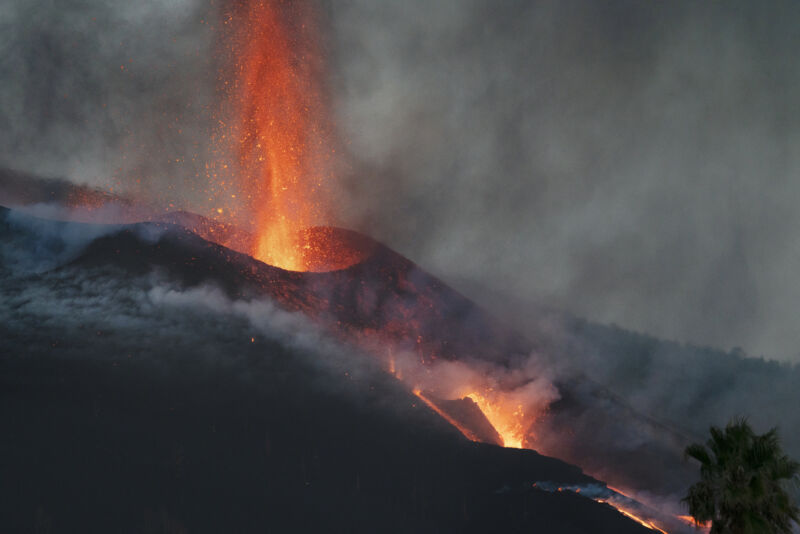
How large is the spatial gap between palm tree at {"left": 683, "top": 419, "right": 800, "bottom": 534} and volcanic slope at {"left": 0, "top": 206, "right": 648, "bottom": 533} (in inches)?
799

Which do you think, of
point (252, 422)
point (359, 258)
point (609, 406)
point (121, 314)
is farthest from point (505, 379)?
point (121, 314)

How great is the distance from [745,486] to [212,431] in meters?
37.5

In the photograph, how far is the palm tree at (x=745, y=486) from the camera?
63.6 ft

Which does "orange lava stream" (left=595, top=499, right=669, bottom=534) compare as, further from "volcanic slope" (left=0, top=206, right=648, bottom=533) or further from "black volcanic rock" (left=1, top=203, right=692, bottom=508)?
"black volcanic rock" (left=1, top=203, right=692, bottom=508)

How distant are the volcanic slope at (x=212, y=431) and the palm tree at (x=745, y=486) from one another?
799 inches

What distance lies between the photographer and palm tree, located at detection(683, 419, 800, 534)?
19.4 m

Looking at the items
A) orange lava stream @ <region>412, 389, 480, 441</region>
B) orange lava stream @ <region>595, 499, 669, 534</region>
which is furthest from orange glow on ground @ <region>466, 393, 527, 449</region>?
orange lava stream @ <region>595, 499, 669, 534</region>

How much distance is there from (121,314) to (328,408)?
24.3 meters

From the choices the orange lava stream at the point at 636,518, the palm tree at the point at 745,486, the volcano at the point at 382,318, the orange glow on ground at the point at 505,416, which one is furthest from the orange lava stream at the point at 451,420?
the palm tree at the point at 745,486

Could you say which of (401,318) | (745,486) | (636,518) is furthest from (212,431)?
(401,318)

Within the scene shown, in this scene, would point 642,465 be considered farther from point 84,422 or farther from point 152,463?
point 84,422

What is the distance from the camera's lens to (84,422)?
4553 cm

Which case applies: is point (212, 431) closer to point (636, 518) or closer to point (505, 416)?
point (636, 518)

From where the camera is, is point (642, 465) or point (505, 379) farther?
point (505, 379)
